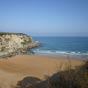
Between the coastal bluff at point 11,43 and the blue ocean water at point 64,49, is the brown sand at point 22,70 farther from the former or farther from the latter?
the blue ocean water at point 64,49

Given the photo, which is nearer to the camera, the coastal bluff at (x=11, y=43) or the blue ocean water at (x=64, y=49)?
the coastal bluff at (x=11, y=43)

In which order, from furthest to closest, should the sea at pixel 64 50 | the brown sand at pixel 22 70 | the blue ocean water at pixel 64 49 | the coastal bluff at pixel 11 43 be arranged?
the blue ocean water at pixel 64 49 → the sea at pixel 64 50 → the coastal bluff at pixel 11 43 → the brown sand at pixel 22 70

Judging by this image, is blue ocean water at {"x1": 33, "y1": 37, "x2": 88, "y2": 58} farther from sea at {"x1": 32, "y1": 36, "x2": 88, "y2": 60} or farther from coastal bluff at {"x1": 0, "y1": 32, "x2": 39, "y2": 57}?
coastal bluff at {"x1": 0, "y1": 32, "x2": 39, "y2": 57}

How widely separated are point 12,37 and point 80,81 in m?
39.2

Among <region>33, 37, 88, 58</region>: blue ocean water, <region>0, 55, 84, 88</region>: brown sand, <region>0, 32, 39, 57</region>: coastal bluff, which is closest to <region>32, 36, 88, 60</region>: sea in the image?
<region>33, 37, 88, 58</region>: blue ocean water

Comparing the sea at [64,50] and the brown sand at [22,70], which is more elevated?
the brown sand at [22,70]

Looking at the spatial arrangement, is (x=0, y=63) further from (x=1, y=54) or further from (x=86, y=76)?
(x=86, y=76)

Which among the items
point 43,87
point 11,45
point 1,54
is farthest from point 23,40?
point 43,87

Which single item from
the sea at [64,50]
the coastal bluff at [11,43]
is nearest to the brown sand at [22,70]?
the sea at [64,50]

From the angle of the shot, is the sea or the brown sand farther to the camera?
the sea

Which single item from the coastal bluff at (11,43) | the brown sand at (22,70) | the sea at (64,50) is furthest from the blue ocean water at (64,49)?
the brown sand at (22,70)

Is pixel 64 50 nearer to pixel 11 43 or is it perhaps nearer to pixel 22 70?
pixel 11 43

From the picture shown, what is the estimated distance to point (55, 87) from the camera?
299 inches

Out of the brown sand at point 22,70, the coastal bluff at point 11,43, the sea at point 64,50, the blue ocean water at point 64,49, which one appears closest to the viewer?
the brown sand at point 22,70
